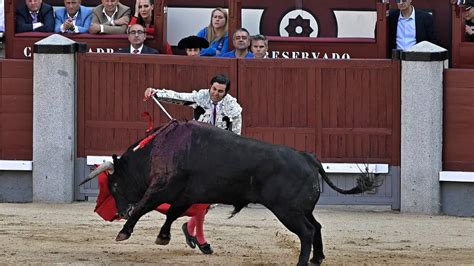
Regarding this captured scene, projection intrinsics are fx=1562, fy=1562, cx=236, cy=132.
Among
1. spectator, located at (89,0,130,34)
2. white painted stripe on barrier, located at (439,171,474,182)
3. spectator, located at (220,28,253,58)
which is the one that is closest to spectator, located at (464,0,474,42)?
white painted stripe on barrier, located at (439,171,474,182)

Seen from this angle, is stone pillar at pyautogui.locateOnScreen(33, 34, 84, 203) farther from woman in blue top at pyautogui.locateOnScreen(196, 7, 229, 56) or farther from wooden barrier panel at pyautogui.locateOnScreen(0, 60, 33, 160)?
woman in blue top at pyautogui.locateOnScreen(196, 7, 229, 56)

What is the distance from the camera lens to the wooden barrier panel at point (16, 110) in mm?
13047

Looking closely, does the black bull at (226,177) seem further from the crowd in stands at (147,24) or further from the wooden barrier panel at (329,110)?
the crowd in stands at (147,24)

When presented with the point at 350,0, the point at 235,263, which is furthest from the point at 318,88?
the point at 235,263

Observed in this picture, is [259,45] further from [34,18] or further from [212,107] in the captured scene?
[212,107]

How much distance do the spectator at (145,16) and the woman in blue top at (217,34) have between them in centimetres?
50

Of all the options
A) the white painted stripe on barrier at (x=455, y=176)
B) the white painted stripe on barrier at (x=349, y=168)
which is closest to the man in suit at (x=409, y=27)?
the white painted stripe on barrier at (x=349, y=168)

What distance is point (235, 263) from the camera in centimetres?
970

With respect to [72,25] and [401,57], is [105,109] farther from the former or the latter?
[401,57]

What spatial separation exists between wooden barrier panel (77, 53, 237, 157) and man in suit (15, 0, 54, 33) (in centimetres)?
77

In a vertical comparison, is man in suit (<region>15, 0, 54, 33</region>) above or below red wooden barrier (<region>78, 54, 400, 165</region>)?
above

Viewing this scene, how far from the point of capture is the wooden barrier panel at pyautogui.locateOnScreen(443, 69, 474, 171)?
1275 cm

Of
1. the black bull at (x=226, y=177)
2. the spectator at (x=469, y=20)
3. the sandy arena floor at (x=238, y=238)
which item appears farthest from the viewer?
the spectator at (x=469, y=20)

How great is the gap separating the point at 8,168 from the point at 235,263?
12.7 feet
